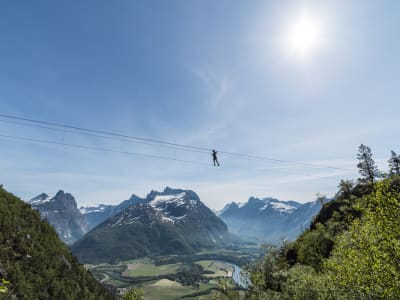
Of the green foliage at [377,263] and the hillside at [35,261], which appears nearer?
the green foliage at [377,263]

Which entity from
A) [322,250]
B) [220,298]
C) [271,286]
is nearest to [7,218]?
[220,298]

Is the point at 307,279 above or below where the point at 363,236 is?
below

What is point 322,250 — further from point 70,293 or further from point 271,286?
point 70,293

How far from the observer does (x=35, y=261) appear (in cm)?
15150

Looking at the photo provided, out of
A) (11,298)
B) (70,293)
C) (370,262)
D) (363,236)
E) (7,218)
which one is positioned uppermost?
(7,218)

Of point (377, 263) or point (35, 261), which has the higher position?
point (377, 263)

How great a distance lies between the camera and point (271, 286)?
219 feet

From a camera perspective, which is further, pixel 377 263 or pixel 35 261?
pixel 35 261

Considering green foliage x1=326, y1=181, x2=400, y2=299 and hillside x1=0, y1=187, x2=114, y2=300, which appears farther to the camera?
hillside x1=0, y1=187, x2=114, y2=300

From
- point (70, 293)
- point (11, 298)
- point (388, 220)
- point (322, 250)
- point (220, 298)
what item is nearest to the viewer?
point (388, 220)

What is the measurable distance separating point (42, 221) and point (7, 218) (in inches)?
1338

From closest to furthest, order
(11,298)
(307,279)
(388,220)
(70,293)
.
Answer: (388,220) → (307,279) → (11,298) → (70,293)

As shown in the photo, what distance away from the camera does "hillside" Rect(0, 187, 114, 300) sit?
5226 inches

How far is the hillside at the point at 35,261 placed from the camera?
436 ft
